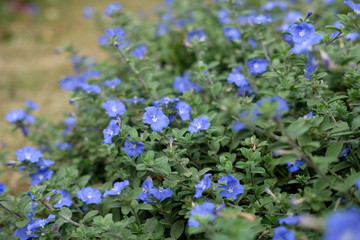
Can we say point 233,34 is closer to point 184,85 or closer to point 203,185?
point 184,85

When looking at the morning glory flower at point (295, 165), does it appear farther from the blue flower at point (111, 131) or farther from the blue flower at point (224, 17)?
the blue flower at point (224, 17)

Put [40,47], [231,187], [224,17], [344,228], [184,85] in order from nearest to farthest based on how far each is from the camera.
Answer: [344,228], [231,187], [184,85], [224,17], [40,47]

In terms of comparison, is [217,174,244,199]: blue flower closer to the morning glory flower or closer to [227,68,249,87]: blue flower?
the morning glory flower

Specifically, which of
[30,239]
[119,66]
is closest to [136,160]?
[30,239]

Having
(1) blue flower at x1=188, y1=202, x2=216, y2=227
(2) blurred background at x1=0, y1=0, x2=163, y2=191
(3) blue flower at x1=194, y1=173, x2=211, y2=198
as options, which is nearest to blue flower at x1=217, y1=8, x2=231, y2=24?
(2) blurred background at x1=0, y1=0, x2=163, y2=191

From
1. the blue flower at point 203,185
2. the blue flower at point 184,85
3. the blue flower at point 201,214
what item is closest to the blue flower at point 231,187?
the blue flower at point 203,185

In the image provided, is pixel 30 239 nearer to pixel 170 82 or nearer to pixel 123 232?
pixel 123 232

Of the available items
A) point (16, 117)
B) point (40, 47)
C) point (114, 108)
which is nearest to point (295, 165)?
point (114, 108)
